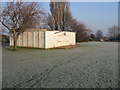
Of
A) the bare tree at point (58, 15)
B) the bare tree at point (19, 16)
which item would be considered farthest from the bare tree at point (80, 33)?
the bare tree at point (19, 16)

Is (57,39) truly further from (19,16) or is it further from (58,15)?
(58,15)

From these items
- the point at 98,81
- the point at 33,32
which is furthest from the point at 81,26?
the point at 98,81

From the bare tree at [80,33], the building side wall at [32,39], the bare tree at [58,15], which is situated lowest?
the building side wall at [32,39]

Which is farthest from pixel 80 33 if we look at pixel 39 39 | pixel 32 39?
pixel 39 39

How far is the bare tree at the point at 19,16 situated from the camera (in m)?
15.2

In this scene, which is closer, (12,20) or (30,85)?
(30,85)

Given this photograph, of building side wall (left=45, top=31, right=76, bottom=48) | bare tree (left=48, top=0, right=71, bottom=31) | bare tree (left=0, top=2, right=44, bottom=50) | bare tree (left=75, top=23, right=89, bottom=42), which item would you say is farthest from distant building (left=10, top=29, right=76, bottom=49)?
bare tree (left=75, top=23, right=89, bottom=42)

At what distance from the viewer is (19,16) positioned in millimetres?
15578

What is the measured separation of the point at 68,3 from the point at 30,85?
31.9m

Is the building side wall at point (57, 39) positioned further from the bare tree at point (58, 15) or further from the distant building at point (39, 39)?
the bare tree at point (58, 15)

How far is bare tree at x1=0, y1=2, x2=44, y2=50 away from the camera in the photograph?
15172mm

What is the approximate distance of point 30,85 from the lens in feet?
12.9

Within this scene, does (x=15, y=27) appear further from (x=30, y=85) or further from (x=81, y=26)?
(x=81, y=26)

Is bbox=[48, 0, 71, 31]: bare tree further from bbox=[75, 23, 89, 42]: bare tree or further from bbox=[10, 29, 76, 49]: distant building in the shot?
bbox=[10, 29, 76, 49]: distant building
